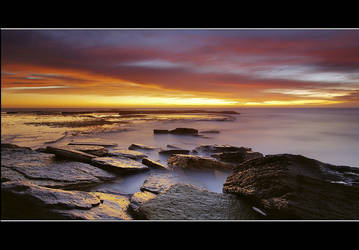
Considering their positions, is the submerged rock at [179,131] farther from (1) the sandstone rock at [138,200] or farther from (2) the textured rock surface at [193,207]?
(2) the textured rock surface at [193,207]

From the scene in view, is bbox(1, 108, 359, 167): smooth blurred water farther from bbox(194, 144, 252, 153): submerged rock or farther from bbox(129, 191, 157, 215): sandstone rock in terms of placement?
bbox(129, 191, 157, 215): sandstone rock

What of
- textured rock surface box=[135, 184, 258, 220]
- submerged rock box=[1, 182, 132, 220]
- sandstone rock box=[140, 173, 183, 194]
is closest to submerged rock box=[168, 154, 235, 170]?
sandstone rock box=[140, 173, 183, 194]

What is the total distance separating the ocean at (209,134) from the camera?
13.0 ft

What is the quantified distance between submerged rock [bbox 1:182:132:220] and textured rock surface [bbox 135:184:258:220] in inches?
14.7

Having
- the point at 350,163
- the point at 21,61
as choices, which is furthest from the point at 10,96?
the point at 350,163

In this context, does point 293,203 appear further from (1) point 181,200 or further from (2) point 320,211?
(1) point 181,200

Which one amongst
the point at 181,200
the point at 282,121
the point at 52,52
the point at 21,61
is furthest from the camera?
the point at 282,121

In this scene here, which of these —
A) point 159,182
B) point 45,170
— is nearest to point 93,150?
point 45,170

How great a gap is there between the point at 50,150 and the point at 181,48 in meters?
3.23

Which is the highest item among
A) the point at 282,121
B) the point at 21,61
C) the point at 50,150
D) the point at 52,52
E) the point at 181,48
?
the point at 181,48

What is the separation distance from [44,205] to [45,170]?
113 cm

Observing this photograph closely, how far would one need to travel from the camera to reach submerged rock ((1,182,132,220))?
7.77 feet

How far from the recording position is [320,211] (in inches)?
97.7

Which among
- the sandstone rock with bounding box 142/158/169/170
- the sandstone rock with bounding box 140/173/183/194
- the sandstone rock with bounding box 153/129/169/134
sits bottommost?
the sandstone rock with bounding box 140/173/183/194
